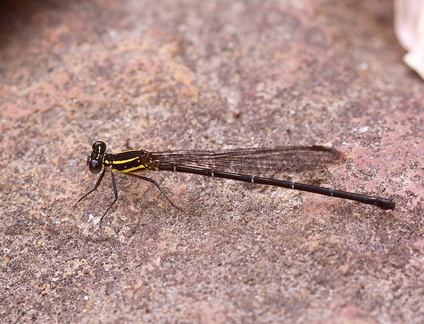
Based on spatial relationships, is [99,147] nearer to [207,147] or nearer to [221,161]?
[207,147]

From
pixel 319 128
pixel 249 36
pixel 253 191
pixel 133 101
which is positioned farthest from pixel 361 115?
pixel 133 101

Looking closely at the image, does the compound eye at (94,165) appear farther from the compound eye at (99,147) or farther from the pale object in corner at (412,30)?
the pale object in corner at (412,30)

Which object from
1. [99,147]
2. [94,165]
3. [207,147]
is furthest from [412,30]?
[94,165]

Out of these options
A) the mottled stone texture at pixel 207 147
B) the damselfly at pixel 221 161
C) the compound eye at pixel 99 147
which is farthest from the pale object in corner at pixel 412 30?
the compound eye at pixel 99 147

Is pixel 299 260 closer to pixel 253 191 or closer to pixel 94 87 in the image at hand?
pixel 253 191

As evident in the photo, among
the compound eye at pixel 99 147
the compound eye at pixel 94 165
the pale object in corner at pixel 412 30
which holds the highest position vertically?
the pale object in corner at pixel 412 30

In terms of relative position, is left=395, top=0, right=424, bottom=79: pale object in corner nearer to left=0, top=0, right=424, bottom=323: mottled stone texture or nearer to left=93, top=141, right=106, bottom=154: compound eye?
left=0, top=0, right=424, bottom=323: mottled stone texture
